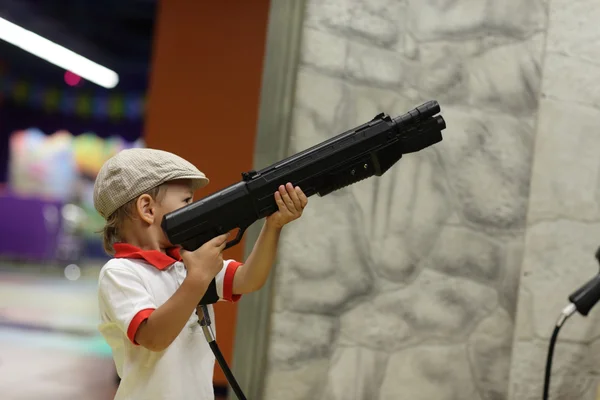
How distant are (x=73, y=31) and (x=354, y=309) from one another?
903 centimetres

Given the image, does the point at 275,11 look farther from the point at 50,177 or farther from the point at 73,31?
the point at 50,177

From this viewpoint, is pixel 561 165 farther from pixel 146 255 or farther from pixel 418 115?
pixel 146 255

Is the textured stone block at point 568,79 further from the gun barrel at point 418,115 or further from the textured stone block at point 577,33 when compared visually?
the gun barrel at point 418,115

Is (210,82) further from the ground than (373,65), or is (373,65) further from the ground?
(210,82)

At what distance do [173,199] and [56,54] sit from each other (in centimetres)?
952

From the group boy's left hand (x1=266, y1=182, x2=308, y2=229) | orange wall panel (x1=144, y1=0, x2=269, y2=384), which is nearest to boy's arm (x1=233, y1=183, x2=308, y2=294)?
boy's left hand (x1=266, y1=182, x2=308, y2=229)

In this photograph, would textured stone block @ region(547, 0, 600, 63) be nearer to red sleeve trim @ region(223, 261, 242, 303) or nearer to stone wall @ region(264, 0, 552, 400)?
stone wall @ region(264, 0, 552, 400)

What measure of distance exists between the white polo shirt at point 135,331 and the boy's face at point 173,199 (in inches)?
3.0

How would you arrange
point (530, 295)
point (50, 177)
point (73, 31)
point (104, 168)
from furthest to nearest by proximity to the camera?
point (50, 177) → point (73, 31) → point (530, 295) → point (104, 168)

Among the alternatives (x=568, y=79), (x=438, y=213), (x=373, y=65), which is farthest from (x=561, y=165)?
(x=373, y=65)

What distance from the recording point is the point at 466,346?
2.18 meters

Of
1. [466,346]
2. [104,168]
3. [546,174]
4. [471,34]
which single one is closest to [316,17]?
[471,34]

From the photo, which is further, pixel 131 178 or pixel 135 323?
pixel 131 178

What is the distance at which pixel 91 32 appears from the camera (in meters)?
10.4
